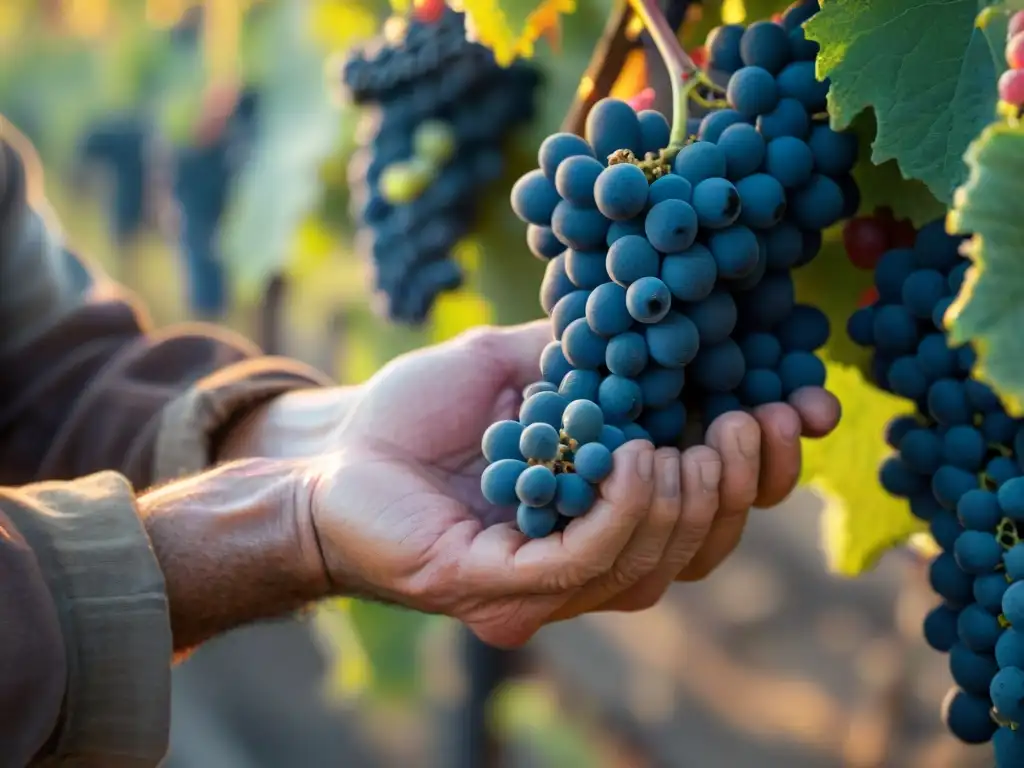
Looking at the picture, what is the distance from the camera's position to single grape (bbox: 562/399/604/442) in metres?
0.68

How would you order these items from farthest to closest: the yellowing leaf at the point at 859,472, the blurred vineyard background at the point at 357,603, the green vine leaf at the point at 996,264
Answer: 1. the blurred vineyard background at the point at 357,603
2. the yellowing leaf at the point at 859,472
3. the green vine leaf at the point at 996,264

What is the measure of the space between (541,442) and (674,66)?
26cm

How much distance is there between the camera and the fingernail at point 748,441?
72 centimetres

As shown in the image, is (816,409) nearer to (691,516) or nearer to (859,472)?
(691,516)

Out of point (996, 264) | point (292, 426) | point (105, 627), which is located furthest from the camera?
point (292, 426)

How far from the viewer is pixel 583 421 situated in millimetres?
681

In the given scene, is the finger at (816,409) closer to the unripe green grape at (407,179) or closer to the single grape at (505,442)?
the single grape at (505,442)

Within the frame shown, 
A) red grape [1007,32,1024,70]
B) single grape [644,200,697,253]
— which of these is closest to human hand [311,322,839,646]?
single grape [644,200,697,253]

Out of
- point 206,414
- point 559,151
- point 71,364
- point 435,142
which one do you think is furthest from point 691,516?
point 71,364

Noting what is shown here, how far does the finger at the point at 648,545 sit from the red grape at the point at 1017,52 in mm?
291

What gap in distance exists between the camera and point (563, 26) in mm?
1286

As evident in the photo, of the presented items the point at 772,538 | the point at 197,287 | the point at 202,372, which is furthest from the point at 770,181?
the point at 772,538

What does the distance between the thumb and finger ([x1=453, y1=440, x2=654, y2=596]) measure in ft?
0.47

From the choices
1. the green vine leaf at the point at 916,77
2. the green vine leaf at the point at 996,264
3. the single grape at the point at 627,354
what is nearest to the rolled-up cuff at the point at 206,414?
the single grape at the point at 627,354
